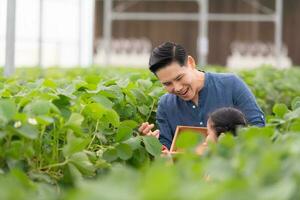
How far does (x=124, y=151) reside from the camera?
138 inches

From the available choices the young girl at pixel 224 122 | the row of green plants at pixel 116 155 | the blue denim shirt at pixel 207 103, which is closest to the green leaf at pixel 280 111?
the row of green plants at pixel 116 155

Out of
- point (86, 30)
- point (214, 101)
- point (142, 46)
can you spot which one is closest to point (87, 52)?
point (86, 30)

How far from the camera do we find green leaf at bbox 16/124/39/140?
2795 millimetres

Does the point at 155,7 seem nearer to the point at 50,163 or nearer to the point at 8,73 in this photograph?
the point at 8,73

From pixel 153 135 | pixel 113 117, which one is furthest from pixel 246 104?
pixel 113 117

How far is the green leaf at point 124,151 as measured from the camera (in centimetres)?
347

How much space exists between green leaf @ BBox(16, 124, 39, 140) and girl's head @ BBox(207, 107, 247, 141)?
3.76 ft

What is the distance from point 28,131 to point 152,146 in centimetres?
89

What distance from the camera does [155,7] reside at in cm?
2864

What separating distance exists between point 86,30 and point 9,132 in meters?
19.4

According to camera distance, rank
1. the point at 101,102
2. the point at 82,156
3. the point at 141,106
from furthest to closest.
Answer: the point at 141,106 < the point at 101,102 < the point at 82,156

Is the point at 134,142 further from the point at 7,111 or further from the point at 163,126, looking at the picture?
the point at 163,126

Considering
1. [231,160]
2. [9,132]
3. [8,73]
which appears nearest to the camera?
[231,160]

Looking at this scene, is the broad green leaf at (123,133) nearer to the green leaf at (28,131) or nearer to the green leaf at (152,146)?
the green leaf at (152,146)
